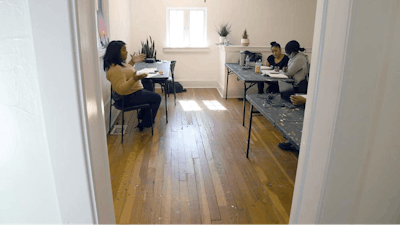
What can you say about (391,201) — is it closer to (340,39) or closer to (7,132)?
(340,39)

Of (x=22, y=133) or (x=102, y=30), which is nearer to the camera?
(x=22, y=133)

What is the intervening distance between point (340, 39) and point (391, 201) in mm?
727

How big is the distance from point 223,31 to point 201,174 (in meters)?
4.24

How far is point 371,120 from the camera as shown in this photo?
3.25ft

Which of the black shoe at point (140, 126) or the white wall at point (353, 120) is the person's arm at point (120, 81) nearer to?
the black shoe at point (140, 126)

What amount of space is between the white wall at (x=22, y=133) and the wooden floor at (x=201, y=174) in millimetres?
1245

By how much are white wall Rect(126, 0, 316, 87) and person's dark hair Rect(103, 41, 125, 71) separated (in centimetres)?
298

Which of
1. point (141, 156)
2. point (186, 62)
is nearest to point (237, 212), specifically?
point (141, 156)

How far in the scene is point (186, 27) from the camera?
6559mm

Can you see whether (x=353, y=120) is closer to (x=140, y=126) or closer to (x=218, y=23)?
(x=140, y=126)

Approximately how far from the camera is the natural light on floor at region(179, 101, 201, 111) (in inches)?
202

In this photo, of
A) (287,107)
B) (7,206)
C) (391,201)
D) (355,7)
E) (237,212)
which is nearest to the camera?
(355,7)

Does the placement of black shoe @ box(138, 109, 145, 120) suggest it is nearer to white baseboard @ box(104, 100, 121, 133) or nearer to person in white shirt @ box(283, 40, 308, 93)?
white baseboard @ box(104, 100, 121, 133)

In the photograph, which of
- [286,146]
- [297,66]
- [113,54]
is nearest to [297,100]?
[286,146]
